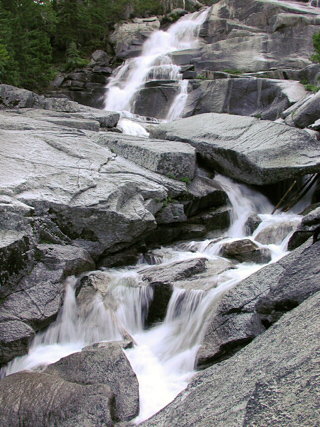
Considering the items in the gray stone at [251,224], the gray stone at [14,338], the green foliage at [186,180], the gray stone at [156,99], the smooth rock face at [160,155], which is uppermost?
the gray stone at [156,99]

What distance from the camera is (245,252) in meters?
7.73

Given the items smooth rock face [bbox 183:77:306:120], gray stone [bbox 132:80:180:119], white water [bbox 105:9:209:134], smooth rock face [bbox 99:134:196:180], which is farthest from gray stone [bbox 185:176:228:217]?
gray stone [bbox 132:80:180:119]

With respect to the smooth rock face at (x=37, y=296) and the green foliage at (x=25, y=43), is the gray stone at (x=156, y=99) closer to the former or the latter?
the green foliage at (x=25, y=43)

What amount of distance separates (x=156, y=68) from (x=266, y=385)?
22209 mm

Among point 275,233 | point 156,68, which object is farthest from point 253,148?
point 156,68

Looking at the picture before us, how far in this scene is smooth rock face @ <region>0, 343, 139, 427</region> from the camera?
4.09 metres

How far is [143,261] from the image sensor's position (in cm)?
828

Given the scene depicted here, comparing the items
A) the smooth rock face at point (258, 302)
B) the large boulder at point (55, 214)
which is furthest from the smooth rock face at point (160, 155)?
the smooth rock face at point (258, 302)

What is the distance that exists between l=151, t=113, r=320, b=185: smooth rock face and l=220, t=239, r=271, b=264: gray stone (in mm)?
2688

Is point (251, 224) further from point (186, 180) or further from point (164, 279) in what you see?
point (164, 279)

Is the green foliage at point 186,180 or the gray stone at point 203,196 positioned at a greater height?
the green foliage at point 186,180

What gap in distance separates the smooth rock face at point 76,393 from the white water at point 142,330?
1.16 ft

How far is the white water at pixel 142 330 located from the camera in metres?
5.09

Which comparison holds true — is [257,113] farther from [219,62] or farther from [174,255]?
[174,255]
